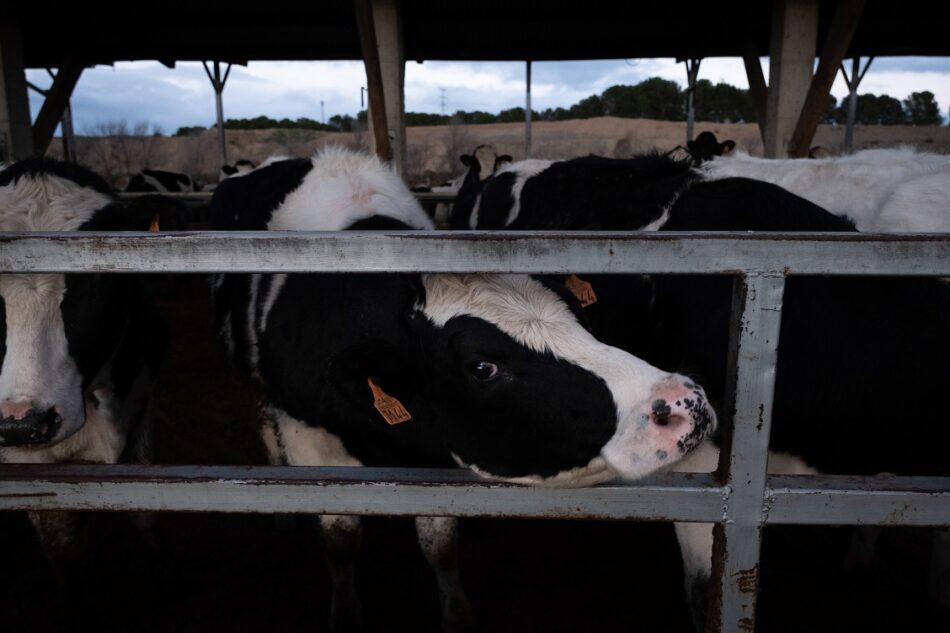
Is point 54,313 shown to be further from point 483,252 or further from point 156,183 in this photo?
point 156,183

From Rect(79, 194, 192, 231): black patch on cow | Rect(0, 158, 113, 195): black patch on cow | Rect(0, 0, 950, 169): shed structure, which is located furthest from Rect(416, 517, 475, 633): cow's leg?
Rect(0, 0, 950, 169): shed structure

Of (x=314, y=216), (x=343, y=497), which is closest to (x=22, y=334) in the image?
(x=314, y=216)

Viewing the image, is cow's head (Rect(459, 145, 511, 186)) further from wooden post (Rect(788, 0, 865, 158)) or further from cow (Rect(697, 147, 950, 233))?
cow (Rect(697, 147, 950, 233))

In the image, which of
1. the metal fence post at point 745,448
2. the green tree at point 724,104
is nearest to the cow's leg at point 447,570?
the metal fence post at point 745,448

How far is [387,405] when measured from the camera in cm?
183

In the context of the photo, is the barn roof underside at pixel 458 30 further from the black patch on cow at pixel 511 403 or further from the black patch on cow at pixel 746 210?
the black patch on cow at pixel 511 403

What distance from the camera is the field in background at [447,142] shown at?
2781 centimetres

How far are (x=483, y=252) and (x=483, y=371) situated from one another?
50 cm

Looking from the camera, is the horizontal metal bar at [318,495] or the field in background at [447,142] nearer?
the horizontal metal bar at [318,495]

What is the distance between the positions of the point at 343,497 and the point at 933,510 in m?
1.20

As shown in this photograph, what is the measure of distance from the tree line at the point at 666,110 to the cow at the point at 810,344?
35.2 meters

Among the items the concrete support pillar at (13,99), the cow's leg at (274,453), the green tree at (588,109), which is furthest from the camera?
the green tree at (588,109)

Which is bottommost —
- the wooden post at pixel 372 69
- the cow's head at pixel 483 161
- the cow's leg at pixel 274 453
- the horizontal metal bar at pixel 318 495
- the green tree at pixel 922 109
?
the cow's leg at pixel 274 453

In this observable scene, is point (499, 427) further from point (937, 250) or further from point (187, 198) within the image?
point (187, 198)
